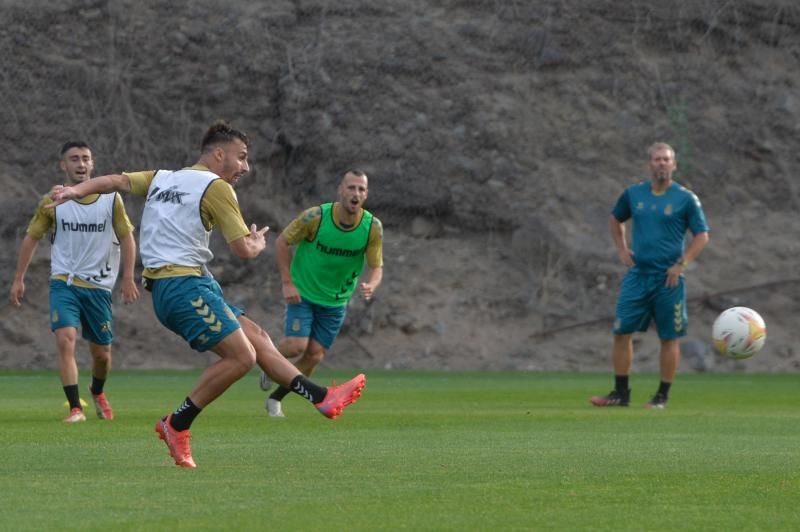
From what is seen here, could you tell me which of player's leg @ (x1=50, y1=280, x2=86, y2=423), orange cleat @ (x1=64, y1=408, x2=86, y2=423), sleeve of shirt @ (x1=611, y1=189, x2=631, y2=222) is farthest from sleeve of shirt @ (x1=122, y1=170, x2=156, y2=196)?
sleeve of shirt @ (x1=611, y1=189, x2=631, y2=222)

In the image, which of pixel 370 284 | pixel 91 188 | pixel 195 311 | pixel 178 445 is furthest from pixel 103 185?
pixel 370 284

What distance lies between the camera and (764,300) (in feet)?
94.0

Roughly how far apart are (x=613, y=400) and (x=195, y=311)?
767cm

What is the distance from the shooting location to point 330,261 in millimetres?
14695

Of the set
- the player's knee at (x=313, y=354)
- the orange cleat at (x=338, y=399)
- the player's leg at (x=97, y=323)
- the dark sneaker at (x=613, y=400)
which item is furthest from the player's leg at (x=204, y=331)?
the dark sneaker at (x=613, y=400)

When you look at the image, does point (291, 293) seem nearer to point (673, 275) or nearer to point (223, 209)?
point (673, 275)

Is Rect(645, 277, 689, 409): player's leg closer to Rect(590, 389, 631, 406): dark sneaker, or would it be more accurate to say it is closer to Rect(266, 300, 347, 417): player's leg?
Rect(590, 389, 631, 406): dark sneaker

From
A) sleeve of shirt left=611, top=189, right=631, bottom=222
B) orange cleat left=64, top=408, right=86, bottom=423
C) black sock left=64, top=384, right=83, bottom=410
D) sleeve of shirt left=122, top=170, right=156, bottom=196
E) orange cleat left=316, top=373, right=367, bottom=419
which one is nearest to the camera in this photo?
orange cleat left=316, top=373, right=367, bottom=419

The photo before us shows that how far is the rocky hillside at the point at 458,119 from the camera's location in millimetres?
29125

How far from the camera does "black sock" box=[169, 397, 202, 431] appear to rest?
A: 8906 mm

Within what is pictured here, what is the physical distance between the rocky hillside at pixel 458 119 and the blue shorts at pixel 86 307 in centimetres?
1492

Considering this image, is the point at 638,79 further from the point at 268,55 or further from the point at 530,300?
the point at 268,55

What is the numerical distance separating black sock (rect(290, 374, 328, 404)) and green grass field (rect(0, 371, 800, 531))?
36 cm

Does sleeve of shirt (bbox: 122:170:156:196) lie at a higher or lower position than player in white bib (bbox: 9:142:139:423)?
higher
